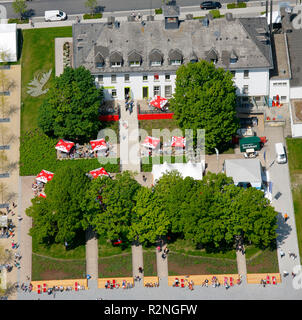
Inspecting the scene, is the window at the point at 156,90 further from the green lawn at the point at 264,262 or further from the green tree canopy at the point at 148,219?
the green lawn at the point at 264,262

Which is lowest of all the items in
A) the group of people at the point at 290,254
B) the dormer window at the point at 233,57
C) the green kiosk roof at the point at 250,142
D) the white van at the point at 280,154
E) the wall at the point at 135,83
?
the group of people at the point at 290,254

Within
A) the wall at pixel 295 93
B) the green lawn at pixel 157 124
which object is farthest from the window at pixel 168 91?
the wall at pixel 295 93

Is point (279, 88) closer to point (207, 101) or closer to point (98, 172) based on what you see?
point (207, 101)

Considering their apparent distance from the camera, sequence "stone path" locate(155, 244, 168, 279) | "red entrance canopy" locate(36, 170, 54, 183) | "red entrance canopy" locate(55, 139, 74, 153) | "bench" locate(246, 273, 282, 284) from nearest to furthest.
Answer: "bench" locate(246, 273, 282, 284), "stone path" locate(155, 244, 168, 279), "red entrance canopy" locate(36, 170, 54, 183), "red entrance canopy" locate(55, 139, 74, 153)

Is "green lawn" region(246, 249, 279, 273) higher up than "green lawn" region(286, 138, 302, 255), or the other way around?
"green lawn" region(286, 138, 302, 255)

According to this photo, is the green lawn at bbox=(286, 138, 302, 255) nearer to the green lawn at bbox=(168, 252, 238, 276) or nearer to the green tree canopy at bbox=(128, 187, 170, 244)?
the green lawn at bbox=(168, 252, 238, 276)

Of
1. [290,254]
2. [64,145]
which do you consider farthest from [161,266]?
[64,145]

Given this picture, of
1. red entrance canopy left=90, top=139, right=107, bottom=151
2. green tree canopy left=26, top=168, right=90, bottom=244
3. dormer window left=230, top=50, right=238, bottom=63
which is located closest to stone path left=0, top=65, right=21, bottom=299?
green tree canopy left=26, top=168, right=90, bottom=244
